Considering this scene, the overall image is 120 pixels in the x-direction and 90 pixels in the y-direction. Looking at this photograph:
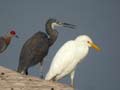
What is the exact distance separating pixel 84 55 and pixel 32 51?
0.56 m

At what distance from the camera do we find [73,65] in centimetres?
427

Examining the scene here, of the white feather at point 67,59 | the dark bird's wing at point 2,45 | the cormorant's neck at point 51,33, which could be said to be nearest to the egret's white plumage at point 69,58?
the white feather at point 67,59

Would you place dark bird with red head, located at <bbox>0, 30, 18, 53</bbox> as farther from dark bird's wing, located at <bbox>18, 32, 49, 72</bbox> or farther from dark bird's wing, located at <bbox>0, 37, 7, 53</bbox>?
dark bird's wing, located at <bbox>18, 32, 49, 72</bbox>

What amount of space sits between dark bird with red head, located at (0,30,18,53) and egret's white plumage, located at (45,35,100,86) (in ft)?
4.60

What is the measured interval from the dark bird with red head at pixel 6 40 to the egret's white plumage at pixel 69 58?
4.60ft

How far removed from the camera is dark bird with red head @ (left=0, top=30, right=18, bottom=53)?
5540 mm

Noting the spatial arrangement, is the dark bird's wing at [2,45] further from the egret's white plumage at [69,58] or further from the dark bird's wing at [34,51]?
the egret's white plumage at [69,58]

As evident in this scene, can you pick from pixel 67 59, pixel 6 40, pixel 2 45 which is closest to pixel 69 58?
pixel 67 59

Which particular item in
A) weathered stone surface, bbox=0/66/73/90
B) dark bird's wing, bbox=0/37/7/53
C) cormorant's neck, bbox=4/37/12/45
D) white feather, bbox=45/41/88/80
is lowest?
weathered stone surface, bbox=0/66/73/90

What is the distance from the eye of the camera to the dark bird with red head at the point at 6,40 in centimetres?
554

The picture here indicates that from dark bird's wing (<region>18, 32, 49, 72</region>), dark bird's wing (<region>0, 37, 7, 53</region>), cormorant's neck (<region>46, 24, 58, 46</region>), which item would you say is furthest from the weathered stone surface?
dark bird's wing (<region>0, 37, 7, 53</region>)

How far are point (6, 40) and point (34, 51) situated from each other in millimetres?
1462

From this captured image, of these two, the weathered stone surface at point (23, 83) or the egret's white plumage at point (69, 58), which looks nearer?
the weathered stone surface at point (23, 83)

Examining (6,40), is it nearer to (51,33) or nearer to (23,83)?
(51,33)
